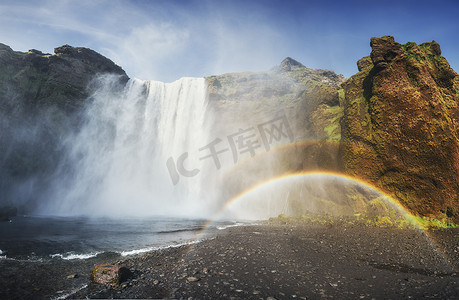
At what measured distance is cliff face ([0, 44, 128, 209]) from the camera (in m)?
37.8

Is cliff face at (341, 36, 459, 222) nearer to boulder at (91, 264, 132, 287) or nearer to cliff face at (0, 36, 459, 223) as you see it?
cliff face at (0, 36, 459, 223)

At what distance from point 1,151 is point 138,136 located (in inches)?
897

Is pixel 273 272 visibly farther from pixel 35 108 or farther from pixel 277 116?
pixel 35 108

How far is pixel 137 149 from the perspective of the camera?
1854 inches

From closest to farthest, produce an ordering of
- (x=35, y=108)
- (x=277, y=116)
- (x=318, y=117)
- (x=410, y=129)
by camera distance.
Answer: (x=410, y=129) → (x=318, y=117) → (x=277, y=116) → (x=35, y=108)

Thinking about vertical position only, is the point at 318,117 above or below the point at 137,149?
above

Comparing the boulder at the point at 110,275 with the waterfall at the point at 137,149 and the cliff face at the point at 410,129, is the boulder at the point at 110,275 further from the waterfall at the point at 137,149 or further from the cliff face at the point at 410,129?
the waterfall at the point at 137,149

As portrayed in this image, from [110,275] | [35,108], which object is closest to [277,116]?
[110,275]

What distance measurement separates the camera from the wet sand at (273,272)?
239 inches

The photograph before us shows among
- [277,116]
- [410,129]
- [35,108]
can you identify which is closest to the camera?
[410,129]

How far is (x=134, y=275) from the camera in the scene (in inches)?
297

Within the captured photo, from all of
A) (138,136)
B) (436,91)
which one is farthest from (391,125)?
(138,136)

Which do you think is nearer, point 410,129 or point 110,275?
point 110,275

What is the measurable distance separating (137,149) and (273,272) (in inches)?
1804
